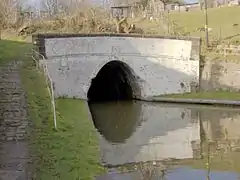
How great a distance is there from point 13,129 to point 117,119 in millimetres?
14606

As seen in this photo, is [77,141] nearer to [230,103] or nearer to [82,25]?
[230,103]

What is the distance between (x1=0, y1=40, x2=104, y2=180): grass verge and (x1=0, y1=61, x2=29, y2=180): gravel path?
1.00 feet

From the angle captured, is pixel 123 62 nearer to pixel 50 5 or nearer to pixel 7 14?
pixel 7 14

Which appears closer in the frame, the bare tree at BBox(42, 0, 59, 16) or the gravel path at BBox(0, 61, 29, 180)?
the gravel path at BBox(0, 61, 29, 180)

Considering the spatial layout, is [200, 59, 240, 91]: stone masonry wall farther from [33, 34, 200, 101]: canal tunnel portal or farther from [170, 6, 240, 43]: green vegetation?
[170, 6, 240, 43]: green vegetation

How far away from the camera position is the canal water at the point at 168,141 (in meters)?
18.0

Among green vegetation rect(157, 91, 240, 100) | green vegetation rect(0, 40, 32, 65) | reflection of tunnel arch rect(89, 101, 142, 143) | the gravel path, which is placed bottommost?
reflection of tunnel arch rect(89, 101, 142, 143)

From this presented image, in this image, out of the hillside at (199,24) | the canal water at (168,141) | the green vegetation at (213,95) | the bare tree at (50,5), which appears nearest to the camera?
the canal water at (168,141)

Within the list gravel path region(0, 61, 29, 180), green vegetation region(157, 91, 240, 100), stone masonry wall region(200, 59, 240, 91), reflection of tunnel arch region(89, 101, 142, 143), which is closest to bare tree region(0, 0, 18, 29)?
reflection of tunnel arch region(89, 101, 142, 143)

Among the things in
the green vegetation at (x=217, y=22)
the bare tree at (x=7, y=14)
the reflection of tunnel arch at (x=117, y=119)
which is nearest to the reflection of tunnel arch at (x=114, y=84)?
the reflection of tunnel arch at (x=117, y=119)

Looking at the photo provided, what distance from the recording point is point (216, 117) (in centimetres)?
3084

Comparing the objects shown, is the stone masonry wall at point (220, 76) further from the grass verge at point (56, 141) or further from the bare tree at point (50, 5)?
the bare tree at point (50, 5)

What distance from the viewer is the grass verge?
14.8 metres

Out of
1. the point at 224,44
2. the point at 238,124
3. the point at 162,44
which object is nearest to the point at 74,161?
the point at 238,124
